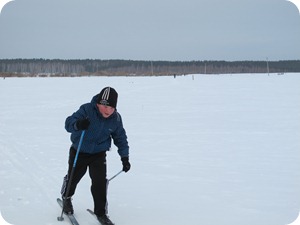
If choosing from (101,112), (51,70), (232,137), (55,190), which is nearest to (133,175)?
(55,190)

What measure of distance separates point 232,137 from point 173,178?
3759mm

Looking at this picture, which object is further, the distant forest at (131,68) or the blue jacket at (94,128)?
the distant forest at (131,68)

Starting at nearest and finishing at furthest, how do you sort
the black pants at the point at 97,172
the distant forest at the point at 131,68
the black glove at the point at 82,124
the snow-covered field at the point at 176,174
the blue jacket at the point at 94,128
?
the black glove at the point at 82,124, the blue jacket at the point at 94,128, the black pants at the point at 97,172, the snow-covered field at the point at 176,174, the distant forest at the point at 131,68

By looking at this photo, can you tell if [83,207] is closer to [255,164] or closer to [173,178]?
[173,178]

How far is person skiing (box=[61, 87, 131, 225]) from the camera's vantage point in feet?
12.1

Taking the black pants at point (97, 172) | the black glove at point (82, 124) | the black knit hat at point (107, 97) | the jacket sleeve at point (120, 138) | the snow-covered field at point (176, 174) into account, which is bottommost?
the snow-covered field at point (176, 174)

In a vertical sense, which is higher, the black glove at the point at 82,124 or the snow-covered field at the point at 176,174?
the black glove at the point at 82,124

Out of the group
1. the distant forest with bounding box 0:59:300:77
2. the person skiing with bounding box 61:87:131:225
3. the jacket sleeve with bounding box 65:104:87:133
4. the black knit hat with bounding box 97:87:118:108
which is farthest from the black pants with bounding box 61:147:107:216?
the distant forest with bounding box 0:59:300:77

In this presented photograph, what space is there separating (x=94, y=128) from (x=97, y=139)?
12cm

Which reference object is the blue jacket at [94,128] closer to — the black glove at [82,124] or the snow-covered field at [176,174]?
the black glove at [82,124]

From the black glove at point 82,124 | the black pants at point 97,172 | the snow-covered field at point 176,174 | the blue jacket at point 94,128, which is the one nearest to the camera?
the black glove at point 82,124

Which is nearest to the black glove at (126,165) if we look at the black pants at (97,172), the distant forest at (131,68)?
the black pants at (97,172)

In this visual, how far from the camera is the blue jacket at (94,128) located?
3758 millimetres

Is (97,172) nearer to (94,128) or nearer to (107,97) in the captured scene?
(94,128)
